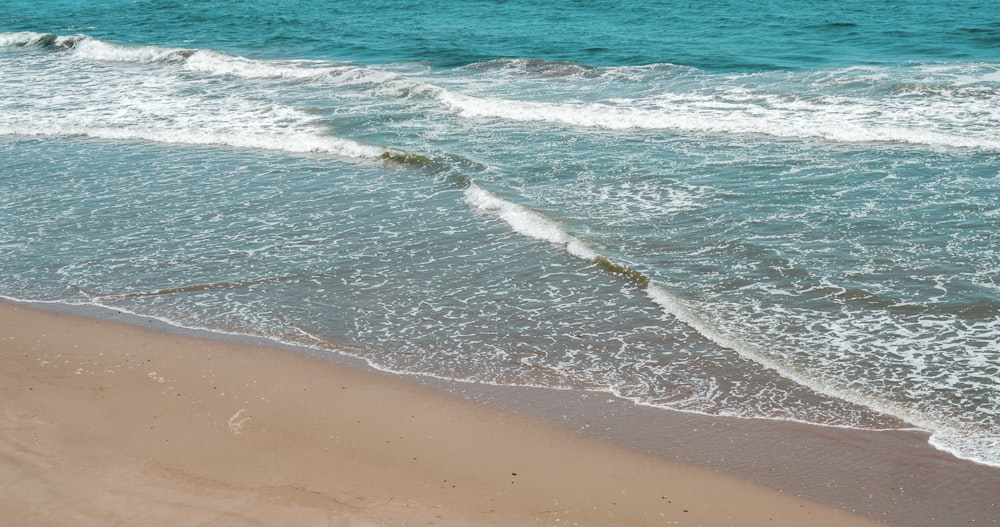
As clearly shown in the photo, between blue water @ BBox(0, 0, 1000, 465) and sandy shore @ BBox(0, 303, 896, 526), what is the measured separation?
2.39 ft

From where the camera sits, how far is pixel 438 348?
782 centimetres

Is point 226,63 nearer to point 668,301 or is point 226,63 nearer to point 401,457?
point 668,301

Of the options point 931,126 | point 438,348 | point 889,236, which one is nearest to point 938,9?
point 931,126

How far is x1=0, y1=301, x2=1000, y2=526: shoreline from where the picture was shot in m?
5.47

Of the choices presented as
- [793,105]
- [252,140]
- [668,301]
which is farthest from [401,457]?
[793,105]

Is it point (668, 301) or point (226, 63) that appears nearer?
point (668, 301)

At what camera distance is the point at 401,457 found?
241 inches

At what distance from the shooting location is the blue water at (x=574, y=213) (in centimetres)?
749

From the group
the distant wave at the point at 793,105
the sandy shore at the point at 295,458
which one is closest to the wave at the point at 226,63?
the distant wave at the point at 793,105

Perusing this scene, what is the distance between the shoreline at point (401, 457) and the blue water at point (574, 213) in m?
0.41

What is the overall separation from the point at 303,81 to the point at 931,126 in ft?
43.0

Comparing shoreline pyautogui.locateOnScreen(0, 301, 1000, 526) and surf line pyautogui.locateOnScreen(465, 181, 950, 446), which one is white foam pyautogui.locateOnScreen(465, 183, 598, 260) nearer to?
surf line pyautogui.locateOnScreen(465, 181, 950, 446)

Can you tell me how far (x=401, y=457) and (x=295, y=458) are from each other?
0.67 metres

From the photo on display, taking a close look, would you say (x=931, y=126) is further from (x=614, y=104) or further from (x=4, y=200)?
(x=4, y=200)
